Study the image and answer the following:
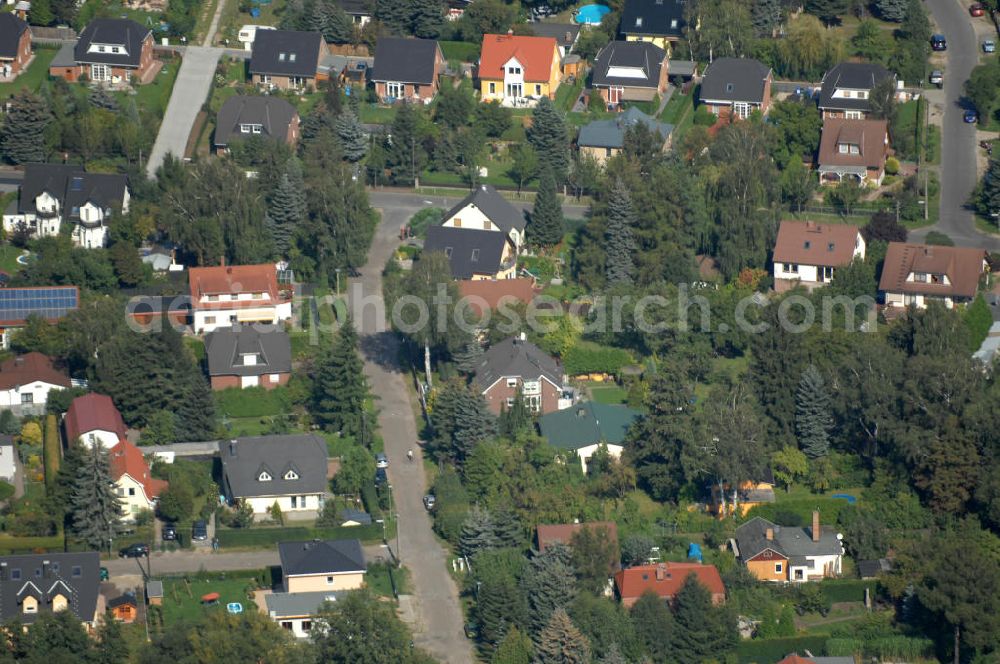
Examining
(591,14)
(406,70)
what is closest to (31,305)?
(406,70)

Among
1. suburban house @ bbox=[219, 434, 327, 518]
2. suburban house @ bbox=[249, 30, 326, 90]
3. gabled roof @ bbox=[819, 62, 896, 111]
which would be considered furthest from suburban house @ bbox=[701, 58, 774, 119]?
suburban house @ bbox=[219, 434, 327, 518]

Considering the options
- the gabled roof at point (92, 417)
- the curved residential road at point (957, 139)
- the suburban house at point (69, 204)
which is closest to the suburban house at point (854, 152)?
the curved residential road at point (957, 139)

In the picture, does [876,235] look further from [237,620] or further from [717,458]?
[237,620]

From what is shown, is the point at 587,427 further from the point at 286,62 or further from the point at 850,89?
the point at 286,62

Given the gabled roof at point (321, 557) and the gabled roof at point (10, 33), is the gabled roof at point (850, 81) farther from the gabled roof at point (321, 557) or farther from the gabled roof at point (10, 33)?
the gabled roof at point (321, 557)

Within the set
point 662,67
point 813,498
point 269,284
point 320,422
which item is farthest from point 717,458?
point 662,67

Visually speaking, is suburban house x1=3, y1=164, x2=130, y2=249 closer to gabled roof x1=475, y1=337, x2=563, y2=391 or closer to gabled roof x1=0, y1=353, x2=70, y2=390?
gabled roof x1=0, y1=353, x2=70, y2=390
